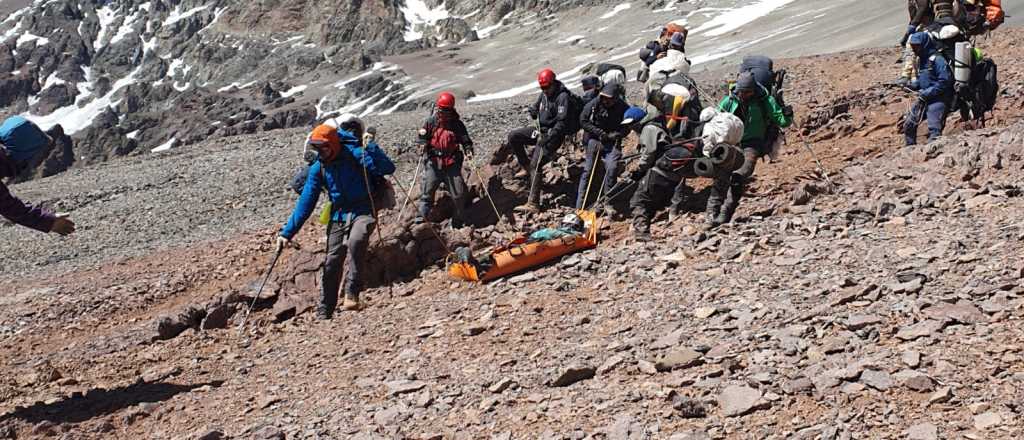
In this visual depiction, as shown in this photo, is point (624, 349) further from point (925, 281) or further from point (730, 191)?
point (730, 191)

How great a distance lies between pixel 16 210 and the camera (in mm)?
6938

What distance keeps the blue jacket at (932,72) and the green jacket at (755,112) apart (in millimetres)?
2097

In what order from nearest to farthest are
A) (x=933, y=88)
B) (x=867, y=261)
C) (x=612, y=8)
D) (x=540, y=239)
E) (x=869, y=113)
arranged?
(x=867, y=261)
(x=540, y=239)
(x=933, y=88)
(x=869, y=113)
(x=612, y=8)

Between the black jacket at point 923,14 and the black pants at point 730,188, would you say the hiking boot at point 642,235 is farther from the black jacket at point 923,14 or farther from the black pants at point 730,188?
the black jacket at point 923,14

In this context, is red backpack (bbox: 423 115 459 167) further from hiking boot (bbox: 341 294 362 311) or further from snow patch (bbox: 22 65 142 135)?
snow patch (bbox: 22 65 142 135)

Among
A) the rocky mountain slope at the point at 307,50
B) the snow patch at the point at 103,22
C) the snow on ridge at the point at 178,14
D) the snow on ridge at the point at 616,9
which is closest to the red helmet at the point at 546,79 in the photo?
the rocky mountain slope at the point at 307,50

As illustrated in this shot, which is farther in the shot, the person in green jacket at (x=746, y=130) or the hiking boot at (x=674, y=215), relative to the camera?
the hiking boot at (x=674, y=215)

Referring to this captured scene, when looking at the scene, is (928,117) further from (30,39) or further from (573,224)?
(30,39)

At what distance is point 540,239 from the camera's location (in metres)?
9.34

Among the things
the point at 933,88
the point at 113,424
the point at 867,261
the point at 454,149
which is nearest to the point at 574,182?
the point at 454,149

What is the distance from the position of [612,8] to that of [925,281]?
89.0 m

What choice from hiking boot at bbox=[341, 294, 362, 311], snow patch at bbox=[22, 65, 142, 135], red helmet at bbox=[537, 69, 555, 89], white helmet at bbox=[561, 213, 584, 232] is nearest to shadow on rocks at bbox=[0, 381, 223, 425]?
hiking boot at bbox=[341, 294, 362, 311]

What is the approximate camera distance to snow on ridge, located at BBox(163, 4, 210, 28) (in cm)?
13400

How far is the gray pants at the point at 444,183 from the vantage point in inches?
439
